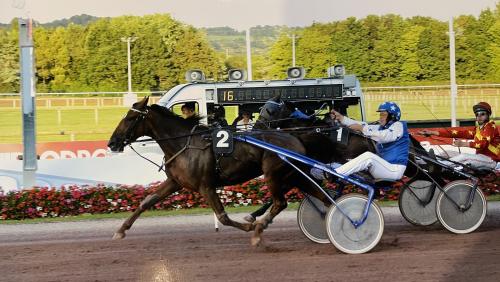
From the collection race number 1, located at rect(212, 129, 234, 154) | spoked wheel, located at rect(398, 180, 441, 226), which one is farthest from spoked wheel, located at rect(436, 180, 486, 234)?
race number 1, located at rect(212, 129, 234, 154)

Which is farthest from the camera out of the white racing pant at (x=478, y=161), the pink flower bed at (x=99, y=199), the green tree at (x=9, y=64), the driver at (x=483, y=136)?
the green tree at (x=9, y=64)

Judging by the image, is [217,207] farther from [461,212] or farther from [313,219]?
[461,212]

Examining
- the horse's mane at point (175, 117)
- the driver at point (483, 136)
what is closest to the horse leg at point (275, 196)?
the horse's mane at point (175, 117)

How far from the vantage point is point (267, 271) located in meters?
7.24

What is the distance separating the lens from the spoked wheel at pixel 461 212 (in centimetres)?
920

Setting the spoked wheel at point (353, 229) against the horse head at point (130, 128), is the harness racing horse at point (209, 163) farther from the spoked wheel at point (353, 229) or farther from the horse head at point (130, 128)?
the spoked wheel at point (353, 229)

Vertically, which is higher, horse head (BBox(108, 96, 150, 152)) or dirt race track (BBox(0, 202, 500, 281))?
horse head (BBox(108, 96, 150, 152))

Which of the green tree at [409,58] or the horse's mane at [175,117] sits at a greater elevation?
the green tree at [409,58]

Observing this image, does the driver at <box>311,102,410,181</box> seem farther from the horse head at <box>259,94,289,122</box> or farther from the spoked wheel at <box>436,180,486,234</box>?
the horse head at <box>259,94,289,122</box>

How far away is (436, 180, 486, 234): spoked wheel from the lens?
9.20m

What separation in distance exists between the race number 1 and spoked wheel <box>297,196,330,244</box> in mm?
1069

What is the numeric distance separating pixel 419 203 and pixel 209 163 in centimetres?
282

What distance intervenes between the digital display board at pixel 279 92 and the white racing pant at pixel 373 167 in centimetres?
694

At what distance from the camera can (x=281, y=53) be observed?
49.6 metres
